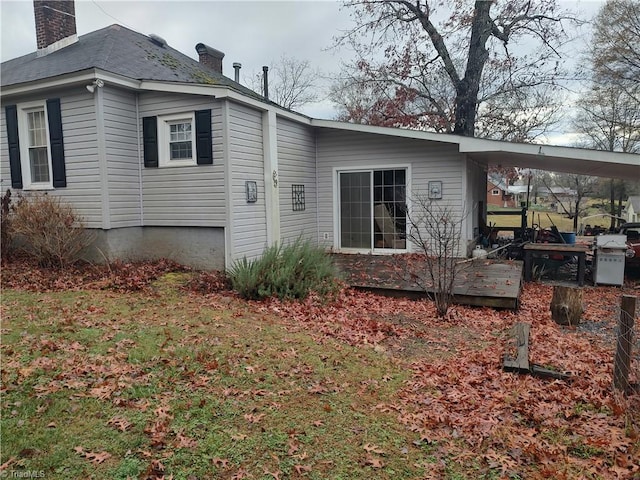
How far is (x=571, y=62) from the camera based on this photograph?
15.6m

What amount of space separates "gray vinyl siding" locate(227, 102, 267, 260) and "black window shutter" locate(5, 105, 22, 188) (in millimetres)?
4796

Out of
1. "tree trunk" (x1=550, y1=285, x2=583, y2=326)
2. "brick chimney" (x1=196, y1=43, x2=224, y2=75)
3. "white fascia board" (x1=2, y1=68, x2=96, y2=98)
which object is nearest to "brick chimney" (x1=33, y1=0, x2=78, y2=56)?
"white fascia board" (x1=2, y1=68, x2=96, y2=98)

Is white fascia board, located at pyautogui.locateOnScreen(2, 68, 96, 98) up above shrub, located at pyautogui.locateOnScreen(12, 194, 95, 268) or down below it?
above

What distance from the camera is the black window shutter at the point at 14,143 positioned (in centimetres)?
867

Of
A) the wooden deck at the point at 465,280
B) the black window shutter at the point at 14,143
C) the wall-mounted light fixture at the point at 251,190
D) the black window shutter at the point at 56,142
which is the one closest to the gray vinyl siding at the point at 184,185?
the wall-mounted light fixture at the point at 251,190

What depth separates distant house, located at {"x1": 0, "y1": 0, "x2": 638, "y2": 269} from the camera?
7.82 m

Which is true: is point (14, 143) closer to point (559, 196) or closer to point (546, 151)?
point (546, 151)

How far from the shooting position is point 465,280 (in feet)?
25.1

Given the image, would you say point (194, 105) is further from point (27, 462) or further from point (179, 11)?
point (27, 462)

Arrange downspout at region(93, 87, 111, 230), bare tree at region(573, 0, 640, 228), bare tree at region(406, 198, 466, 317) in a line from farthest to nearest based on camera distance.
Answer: bare tree at region(573, 0, 640, 228) < downspout at region(93, 87, 111, 230) < bare tree at region(406, 198, 466, 317)

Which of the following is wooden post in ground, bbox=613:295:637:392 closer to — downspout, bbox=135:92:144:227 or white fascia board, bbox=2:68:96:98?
downspout, bbox=135:92:144:227

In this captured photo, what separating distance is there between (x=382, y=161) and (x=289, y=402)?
7862 millimetres

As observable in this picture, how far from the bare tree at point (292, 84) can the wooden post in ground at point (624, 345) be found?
26870 millimetres

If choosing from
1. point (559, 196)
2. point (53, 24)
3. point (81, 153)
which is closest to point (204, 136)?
point (81, 153)
